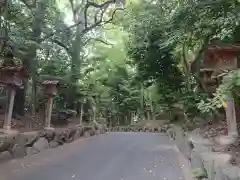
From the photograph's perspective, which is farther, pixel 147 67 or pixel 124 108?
pixel 124 108

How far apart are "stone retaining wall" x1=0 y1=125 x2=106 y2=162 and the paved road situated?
0.25 m

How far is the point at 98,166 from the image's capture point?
240 inches

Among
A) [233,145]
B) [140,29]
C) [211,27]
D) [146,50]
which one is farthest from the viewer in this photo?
[146,50]

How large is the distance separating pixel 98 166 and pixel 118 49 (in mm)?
16566

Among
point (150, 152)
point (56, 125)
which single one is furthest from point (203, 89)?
point (56, 125)

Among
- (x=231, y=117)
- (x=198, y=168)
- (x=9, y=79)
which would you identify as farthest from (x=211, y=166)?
(x=9, y=79)

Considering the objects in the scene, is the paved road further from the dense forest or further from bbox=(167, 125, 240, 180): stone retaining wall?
the dense forest

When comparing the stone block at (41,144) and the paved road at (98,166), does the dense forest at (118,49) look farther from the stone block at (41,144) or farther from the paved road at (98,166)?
the stone block at (41,144)

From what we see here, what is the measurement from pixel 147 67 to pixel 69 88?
4.13m

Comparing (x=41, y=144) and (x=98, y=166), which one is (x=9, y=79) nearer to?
(x=41, y=144)

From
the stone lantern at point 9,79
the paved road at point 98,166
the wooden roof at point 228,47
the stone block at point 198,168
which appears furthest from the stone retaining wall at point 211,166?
the stone lantern at point 9,79

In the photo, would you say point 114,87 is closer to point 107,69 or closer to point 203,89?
point 107,69

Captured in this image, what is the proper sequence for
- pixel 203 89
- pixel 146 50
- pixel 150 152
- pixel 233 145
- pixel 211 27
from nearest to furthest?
pixel 233 145
pixel 211 27
pixel 150 152
pixel 203 89
pixel 146 50

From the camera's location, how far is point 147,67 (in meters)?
15.4
